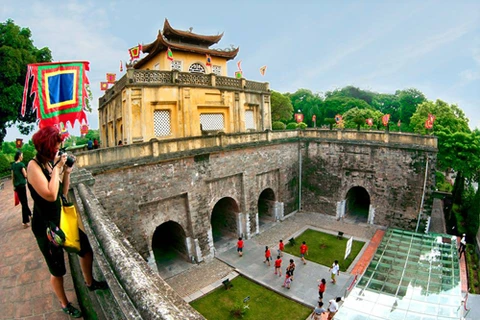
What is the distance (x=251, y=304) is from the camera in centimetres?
1053

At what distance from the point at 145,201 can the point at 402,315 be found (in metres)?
10.6

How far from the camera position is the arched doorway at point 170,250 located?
42.4 feet

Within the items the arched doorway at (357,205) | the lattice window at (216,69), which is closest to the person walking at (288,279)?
the arched doorway at (357,205)

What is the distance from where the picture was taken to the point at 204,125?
16.6 metres

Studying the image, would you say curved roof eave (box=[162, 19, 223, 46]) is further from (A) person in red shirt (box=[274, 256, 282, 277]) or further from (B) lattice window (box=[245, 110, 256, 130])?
(A) person in red shirt (box=[274, 256, 282, 277])

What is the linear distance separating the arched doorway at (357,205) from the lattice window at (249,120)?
332 inches

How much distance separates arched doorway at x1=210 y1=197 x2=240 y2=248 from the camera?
16062mm

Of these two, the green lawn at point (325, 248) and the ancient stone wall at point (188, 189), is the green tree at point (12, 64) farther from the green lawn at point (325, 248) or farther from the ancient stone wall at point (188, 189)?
the green lawn at point (325, 248)

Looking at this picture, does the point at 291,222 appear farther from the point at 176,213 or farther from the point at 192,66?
the point at 192,66

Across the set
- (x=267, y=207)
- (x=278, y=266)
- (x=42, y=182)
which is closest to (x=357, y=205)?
(x=267, y=207)

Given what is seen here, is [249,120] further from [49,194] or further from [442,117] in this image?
[442,117]

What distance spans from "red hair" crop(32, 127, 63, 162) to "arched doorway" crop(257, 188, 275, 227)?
16244 mm

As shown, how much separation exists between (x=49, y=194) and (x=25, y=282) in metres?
2.95

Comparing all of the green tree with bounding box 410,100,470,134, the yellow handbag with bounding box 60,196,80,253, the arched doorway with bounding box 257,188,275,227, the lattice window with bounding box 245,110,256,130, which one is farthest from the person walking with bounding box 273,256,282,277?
the green tree with bounding box 410,100,470,134
